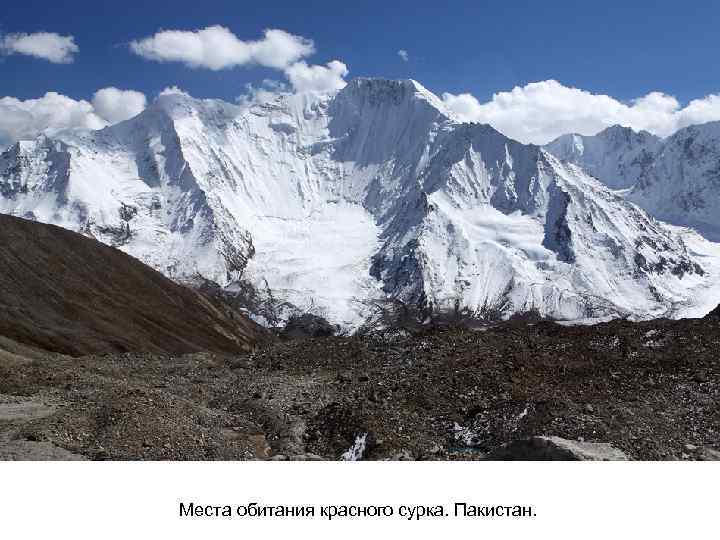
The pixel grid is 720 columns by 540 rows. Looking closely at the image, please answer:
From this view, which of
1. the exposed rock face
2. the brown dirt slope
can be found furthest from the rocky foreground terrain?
the brown dirt slope

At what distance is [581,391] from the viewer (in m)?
35.0

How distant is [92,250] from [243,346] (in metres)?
31.9

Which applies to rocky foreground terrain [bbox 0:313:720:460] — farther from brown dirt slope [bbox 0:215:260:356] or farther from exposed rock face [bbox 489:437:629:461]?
brown dirt slope [bbox 0:215:260:356]

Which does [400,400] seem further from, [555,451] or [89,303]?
[89,303]

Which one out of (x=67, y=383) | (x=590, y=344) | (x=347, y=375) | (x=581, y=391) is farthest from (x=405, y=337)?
(x=67, y=383)

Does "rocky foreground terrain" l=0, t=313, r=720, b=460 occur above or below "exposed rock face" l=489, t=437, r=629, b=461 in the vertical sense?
above

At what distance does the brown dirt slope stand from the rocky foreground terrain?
44.1m

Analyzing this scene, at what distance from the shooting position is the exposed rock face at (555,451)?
24.3 m

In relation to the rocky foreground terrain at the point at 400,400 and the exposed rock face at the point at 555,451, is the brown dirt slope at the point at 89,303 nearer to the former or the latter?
the rocky foreground terrain at the point at 400,400

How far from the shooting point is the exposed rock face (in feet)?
79.6

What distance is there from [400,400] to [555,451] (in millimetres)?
12462

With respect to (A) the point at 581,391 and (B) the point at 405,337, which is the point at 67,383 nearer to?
(B) the point at 405,337

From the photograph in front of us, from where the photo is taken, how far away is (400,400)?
119 feet

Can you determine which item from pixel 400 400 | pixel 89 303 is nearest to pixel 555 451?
pixel 400 400
